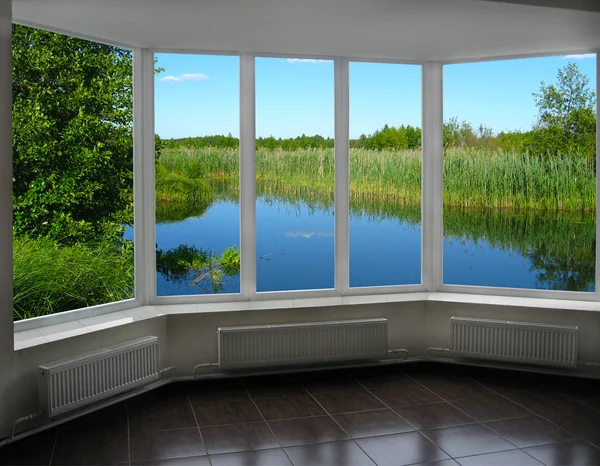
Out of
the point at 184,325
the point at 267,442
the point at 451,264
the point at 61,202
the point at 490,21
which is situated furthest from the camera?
the point at 451,264

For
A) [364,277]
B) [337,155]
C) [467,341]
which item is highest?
[337,155]

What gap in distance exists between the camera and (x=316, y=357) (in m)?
5.48

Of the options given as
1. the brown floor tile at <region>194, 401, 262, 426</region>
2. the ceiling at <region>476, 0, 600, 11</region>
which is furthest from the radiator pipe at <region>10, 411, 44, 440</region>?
the ceiling at <region>476, 0, 600, 11</region>

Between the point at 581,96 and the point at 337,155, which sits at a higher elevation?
the point at 581,96

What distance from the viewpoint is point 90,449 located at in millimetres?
3988

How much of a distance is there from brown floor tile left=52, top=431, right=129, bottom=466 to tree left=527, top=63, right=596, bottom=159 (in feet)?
14.1

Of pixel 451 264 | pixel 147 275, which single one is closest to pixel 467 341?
pixel 451 264

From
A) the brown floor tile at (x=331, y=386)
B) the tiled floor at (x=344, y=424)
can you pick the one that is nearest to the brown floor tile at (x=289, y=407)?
the tiled floor at (x=344, y=424)

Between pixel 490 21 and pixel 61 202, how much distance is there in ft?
11.3

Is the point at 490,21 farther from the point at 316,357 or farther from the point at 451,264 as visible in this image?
the point at 316,357

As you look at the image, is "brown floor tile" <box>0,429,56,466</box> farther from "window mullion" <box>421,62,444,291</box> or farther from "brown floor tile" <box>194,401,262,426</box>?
"window mullion" <box>421,62,444,291</box>

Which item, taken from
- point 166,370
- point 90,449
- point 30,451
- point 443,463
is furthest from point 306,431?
point 30,451

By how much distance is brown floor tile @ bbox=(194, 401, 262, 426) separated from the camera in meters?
4.48

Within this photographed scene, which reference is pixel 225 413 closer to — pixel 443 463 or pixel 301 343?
pixel 301 343
